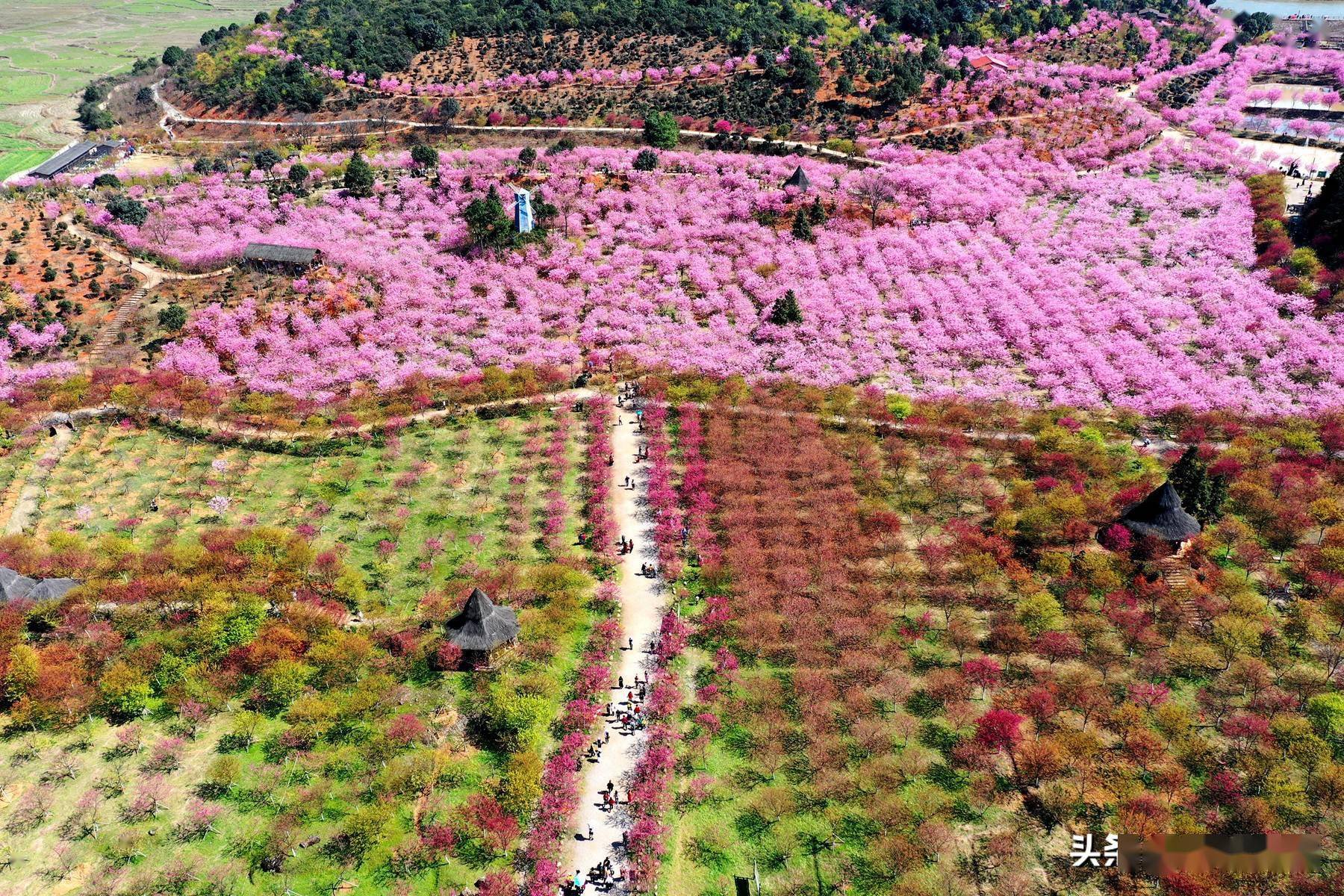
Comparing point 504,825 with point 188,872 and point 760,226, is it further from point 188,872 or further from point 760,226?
point 760,226

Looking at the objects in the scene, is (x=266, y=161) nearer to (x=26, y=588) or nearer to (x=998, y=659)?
(x=26, y=588)

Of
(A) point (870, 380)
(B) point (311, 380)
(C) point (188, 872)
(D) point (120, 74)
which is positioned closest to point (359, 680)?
(C) point (188, 872)

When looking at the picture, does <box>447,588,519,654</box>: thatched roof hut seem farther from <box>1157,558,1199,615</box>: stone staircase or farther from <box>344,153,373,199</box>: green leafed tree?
<box>344,153,373,199</box>: green leafed tree

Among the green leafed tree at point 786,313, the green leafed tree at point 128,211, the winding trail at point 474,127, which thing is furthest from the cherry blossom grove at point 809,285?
the winding trail at point 474,127

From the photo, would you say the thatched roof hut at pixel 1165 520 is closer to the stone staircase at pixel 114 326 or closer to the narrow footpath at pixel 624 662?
the narrow footpath at pixel 624 662

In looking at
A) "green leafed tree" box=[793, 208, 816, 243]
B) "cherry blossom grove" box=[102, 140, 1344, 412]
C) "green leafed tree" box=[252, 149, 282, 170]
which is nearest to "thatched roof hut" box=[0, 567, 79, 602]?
"cherry blossom grove" box=[102, 140, 1344, 412]

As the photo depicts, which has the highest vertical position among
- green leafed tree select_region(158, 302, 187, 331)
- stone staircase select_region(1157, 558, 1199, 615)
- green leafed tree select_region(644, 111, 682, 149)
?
green leafed tree select_region(644, 111, 682, 149)
